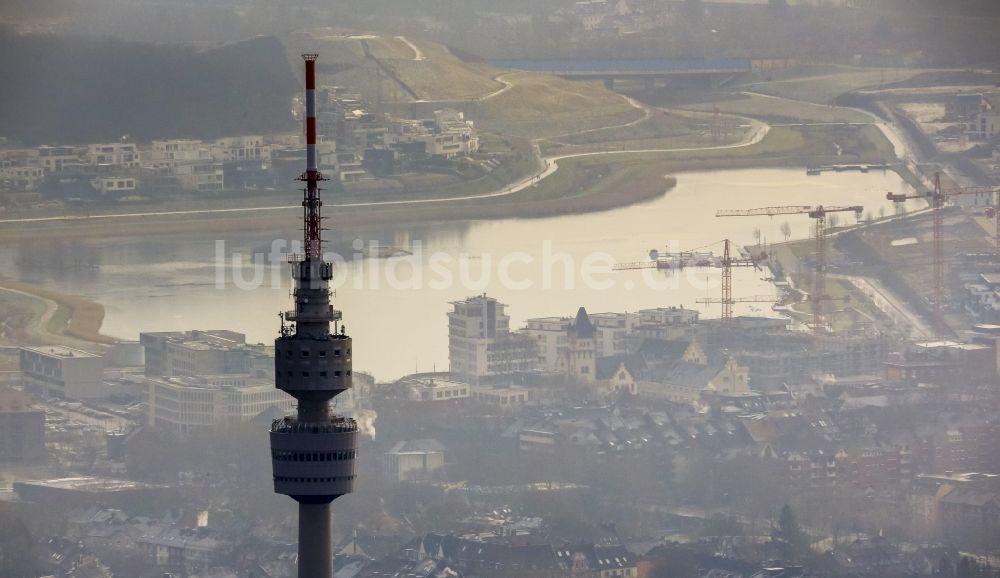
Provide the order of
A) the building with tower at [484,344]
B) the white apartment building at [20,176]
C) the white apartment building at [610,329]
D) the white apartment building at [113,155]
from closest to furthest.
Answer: the building with tower at [484,344] → the white apartment building at [610,329] → the white apartment building at [20,176] → the white apartment building at [113,155]

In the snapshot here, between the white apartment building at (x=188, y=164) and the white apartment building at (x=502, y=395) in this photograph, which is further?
the white apartment building at (x=188, y=164)

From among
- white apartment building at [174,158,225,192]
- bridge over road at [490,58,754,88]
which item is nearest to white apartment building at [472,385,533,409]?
white apartment building at [174,158,225,192]

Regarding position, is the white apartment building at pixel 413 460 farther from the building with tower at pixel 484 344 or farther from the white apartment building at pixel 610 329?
the white apartment building at pixel 610 329

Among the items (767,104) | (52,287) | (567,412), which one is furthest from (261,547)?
(767,104)

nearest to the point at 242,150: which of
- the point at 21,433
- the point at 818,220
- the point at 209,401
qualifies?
the point at 818,220

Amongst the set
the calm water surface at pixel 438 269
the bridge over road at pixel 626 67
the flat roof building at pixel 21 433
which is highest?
the bridge over road at pixel 626 67

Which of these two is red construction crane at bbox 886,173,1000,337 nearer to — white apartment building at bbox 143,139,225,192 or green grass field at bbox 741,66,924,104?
green grass field at bbox 741,66,924,104

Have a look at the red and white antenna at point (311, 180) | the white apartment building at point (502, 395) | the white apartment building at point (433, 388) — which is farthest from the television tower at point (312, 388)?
the white apartment building at point (502, 395)
